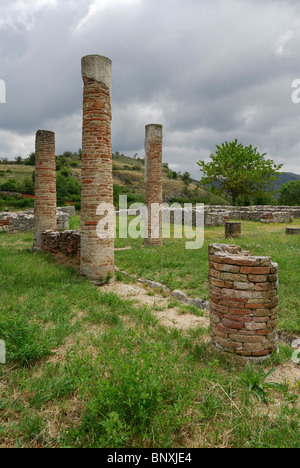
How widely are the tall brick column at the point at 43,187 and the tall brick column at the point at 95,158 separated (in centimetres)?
408

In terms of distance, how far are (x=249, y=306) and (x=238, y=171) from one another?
2959cm

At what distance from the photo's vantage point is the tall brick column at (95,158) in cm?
663

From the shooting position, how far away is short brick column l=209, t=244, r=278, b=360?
330cm

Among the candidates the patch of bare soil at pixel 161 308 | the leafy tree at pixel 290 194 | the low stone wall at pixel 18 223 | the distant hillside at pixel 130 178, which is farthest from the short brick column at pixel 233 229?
the leafy tree at pixel 290 194

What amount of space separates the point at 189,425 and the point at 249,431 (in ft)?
1.55

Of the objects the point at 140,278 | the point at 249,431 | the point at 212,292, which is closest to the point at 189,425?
the point at 249,431

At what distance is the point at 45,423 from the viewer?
2230 mm

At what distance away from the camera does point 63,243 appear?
8.75 meters

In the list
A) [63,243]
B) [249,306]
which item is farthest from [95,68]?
[249,306]

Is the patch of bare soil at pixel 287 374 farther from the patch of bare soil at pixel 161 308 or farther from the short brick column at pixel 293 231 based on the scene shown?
the short brick column at pixel 293 231

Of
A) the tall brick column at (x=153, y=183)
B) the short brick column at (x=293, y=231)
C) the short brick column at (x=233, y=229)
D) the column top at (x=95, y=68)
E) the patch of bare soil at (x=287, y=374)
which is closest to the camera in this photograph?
the patch of bare soil at (x=287, y=374)

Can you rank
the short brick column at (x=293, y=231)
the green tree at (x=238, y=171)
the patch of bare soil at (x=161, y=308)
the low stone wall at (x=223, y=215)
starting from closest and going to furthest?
1. the patch of bare soil at (x=161, y=308)
2. the short brick column at (x=293, y=231)
3. the low stone wall at (x=223, y=215)
4. the green tree at (x=238, y=171)

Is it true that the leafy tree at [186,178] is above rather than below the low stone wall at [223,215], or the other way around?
above
